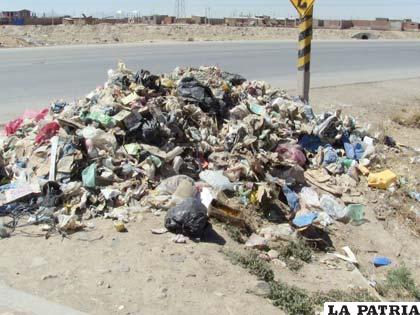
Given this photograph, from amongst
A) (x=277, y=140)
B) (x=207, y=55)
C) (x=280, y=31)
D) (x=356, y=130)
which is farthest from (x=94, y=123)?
(x=280, y=31)

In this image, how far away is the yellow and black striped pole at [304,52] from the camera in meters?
8.60

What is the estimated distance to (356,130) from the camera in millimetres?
8094

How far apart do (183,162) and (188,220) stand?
4.27 feet

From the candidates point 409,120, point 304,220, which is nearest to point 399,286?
point 304,220

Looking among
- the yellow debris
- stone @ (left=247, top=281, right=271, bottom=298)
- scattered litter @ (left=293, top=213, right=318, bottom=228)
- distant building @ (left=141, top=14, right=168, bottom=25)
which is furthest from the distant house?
stone @ (left=247, top=281, right=271, bottom=298)

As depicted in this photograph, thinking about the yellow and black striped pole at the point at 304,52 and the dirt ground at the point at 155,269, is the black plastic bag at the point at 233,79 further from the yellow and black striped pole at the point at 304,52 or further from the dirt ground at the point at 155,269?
the dirt ground at the point at 155,269

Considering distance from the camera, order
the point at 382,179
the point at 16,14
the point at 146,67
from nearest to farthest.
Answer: the point at 382,179, the point at 146,67, the point at 16,14

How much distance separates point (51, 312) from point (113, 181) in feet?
6.80

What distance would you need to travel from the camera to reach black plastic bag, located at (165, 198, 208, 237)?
15.5 ft

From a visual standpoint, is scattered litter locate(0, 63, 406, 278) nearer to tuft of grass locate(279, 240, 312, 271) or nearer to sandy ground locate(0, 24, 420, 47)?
Result: tuft of grass locate(279, 240, 312, 271)

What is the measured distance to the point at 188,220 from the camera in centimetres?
474

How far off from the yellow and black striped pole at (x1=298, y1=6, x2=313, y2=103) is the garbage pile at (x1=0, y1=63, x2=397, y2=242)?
4.01 ft

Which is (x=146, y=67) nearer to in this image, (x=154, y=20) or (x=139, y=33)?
(x=139, y=33)

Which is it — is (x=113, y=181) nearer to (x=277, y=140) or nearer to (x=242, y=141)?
(x=242, y=141)
